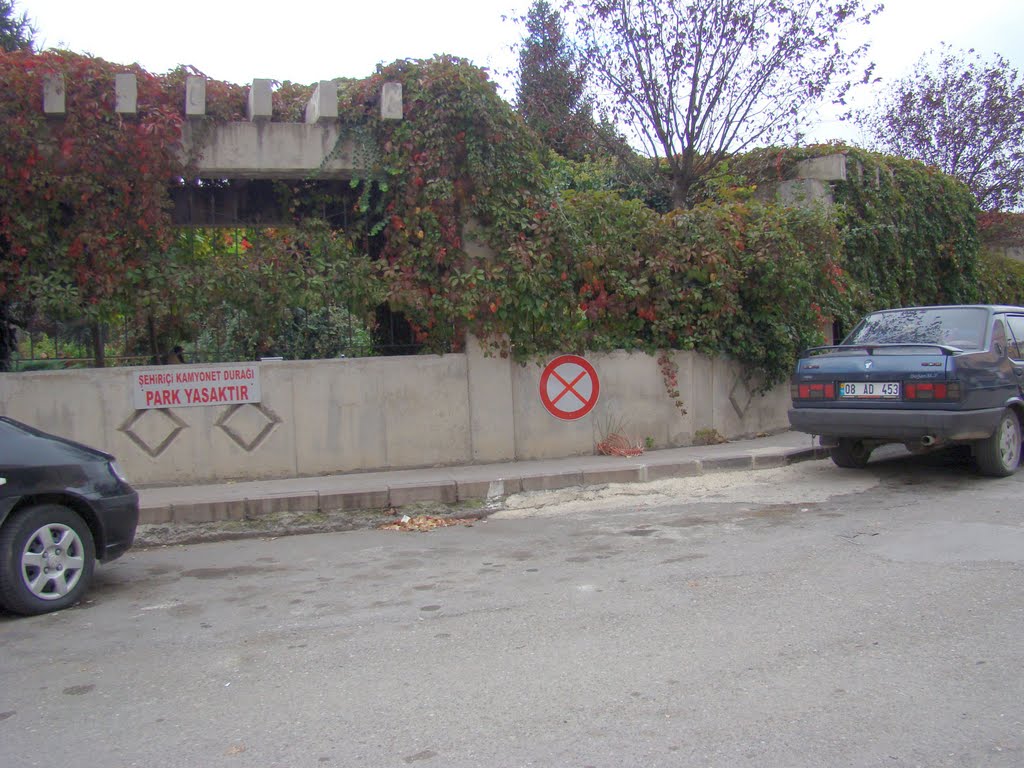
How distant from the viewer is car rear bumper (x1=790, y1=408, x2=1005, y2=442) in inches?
314

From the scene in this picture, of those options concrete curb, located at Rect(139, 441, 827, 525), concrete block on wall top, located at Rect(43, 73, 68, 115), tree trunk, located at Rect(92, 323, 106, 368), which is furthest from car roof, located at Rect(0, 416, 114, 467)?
concrete block on wall top, located at Rect(43, 73, 68, 115)

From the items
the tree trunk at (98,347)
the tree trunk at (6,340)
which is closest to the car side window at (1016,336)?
the tree trunk at (98,347)

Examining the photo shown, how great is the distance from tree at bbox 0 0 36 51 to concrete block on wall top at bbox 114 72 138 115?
733 inches

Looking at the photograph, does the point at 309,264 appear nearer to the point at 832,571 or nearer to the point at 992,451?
the point at 832,571

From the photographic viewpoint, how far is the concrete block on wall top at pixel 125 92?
8703 millimetres

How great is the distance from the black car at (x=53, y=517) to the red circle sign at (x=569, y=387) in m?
5.31

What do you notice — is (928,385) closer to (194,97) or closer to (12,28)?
(194,97)

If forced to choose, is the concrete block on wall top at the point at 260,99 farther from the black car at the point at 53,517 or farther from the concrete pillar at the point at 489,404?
the black car at the point at 53,517

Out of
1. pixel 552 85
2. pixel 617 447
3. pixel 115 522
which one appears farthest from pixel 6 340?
pixel 552 85

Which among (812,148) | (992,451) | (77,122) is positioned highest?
(812,148)

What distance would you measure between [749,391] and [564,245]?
349cm

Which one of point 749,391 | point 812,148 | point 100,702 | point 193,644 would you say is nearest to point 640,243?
point 749,391

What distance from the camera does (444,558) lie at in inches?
263

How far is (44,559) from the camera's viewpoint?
5.48 meters
